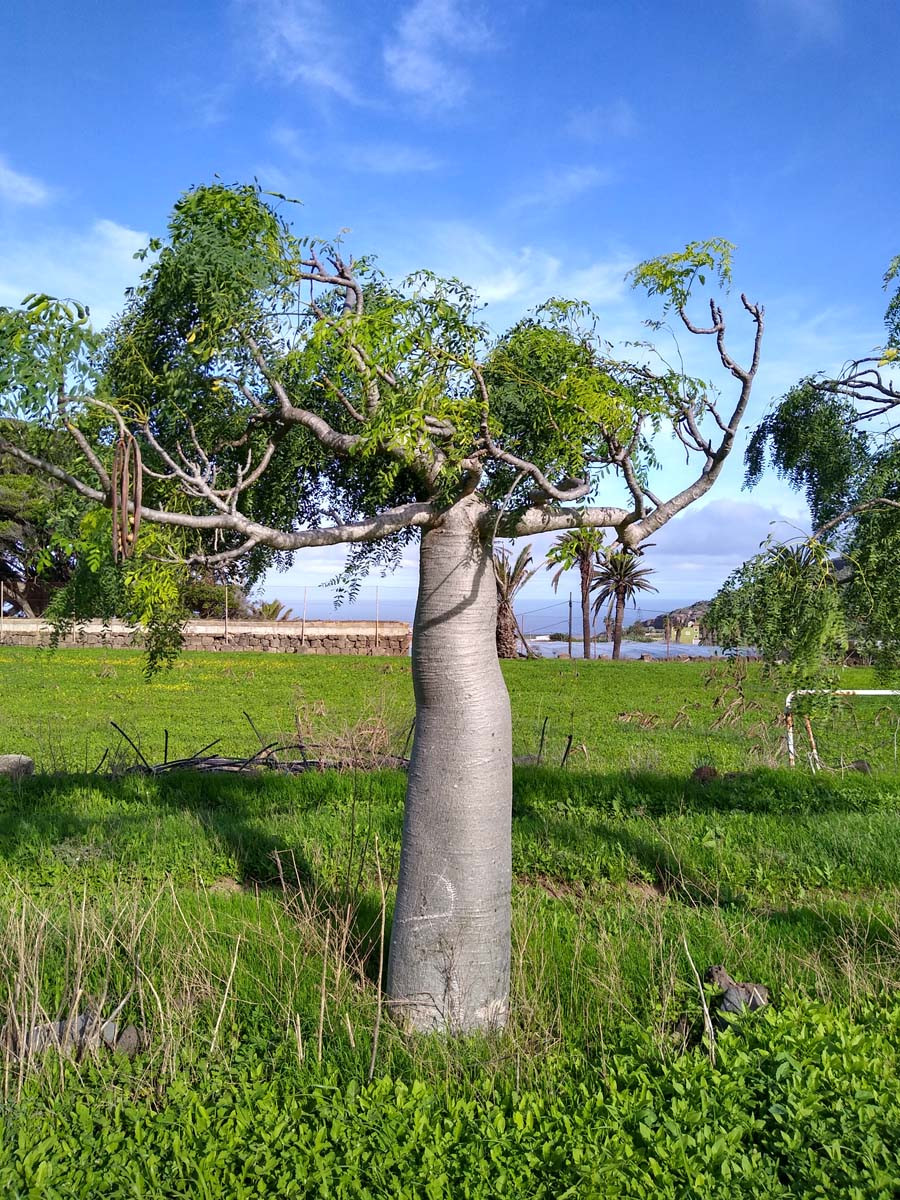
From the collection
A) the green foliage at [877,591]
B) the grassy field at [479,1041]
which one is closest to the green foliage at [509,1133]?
the grassy field at [479,1041]

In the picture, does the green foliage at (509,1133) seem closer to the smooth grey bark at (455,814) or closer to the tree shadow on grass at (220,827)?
the smooth grey bark at (455,814)

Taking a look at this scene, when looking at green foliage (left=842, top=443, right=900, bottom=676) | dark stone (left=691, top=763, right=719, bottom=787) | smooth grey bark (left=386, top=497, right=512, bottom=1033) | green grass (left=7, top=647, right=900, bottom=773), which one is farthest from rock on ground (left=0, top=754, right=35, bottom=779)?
green foliage (left=842, top=443, right=900, bottom=676)

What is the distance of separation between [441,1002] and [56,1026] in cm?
156

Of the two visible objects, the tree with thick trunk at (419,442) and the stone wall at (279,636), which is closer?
the tree with thick trunk at (419,442)

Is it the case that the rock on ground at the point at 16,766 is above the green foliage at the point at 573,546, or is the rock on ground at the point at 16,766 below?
below

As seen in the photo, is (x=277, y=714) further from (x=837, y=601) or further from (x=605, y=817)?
(x=837, y=601)

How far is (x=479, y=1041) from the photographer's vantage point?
11.9ft

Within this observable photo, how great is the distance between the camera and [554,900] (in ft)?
17.4

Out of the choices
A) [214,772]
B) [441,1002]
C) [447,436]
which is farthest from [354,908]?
[214,772]

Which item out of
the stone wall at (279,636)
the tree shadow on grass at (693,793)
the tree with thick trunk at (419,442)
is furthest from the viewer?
the stone wall at (279,636)

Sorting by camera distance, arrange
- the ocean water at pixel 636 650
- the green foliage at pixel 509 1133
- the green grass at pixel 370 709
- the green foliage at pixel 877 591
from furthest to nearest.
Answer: the ocean water at pixel 636 650 → the green grass at pixel 370 709 → the green foliage at pixel 877 591 → the green foliage at pixel 509 1133

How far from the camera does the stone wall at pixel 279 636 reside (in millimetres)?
Result: 28453

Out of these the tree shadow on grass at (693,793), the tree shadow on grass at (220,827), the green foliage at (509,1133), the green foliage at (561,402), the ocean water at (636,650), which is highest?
the green foliage at (561,402)

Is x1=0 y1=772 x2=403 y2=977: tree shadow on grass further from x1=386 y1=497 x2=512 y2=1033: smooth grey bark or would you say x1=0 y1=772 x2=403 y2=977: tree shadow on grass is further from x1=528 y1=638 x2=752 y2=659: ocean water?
x1=528 y1=638 x2=752 y2=659: ocean water
